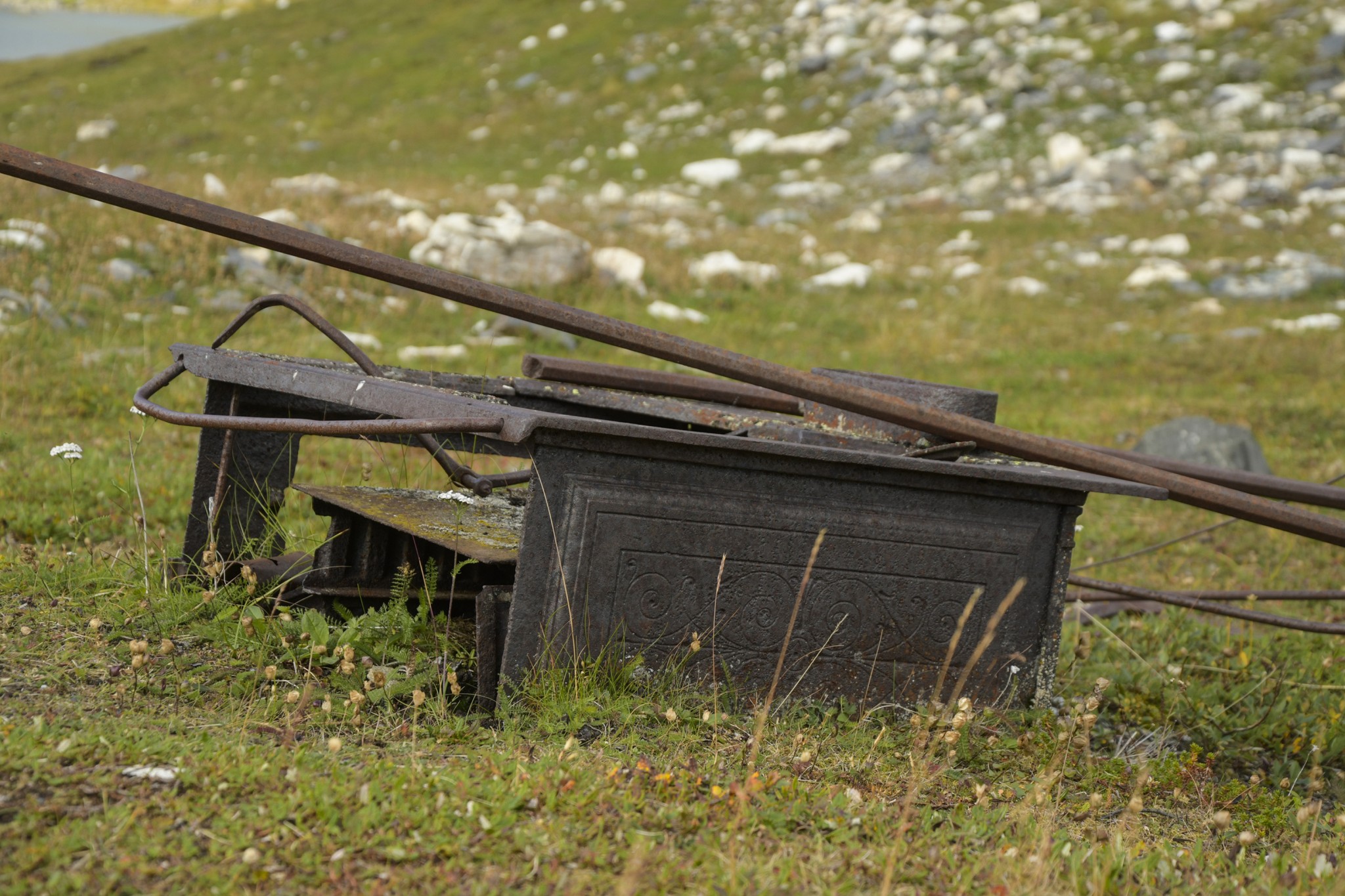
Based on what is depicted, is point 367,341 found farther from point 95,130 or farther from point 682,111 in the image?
point 95,130

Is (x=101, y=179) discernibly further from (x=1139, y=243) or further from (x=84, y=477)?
(x=1139, y=243)

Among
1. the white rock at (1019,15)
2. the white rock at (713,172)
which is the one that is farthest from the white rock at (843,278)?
the white rock at (1019,15)

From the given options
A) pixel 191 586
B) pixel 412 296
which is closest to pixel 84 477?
pixel 191 586

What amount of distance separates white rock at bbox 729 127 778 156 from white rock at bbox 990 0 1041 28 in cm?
643

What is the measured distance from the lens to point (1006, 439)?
314cm

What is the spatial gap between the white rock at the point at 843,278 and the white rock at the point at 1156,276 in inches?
130

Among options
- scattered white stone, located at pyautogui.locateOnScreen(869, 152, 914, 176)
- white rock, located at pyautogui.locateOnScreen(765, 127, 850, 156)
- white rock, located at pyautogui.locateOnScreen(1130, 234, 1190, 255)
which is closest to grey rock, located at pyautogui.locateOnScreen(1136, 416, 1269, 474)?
white rock, located at pyautogui.locateOnScreen(1130, 234, 1190, 255)

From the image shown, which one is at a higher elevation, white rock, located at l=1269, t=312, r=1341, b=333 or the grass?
white rock, located at l=1269, t=312, r=1341, b=333

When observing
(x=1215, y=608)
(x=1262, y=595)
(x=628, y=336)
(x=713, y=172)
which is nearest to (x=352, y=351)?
(x=628, y=336)

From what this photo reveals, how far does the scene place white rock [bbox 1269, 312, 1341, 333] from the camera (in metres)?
11.9

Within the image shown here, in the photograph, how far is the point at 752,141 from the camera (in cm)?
2364

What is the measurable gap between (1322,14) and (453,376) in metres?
25.1

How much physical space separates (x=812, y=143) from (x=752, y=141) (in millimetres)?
1311

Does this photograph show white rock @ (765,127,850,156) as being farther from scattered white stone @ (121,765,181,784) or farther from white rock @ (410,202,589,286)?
scattered white stone @ (121,765,181,784)
